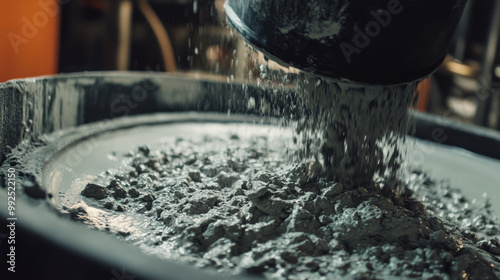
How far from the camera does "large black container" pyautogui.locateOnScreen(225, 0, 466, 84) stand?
966 mm

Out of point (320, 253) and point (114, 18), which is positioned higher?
point (114, 18)

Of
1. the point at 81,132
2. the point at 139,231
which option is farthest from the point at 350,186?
the point at 81,132

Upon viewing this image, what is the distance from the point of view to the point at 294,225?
1.04 metres

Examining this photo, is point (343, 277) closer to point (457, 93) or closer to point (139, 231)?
point (139, 231)

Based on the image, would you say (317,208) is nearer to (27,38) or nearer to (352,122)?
(352,122)

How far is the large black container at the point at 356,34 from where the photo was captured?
0.97 metres

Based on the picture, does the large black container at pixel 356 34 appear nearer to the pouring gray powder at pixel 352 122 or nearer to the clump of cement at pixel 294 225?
the pouring gray powder at pixel 352 122

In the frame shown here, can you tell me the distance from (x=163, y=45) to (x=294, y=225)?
10.5ft

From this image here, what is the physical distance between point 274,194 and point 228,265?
0.28 m

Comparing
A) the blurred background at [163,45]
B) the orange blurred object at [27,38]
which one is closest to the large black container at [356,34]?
the blurred background at [163,45]

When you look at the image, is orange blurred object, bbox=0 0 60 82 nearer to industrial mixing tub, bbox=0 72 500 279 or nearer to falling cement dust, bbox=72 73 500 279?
industrial mixing tub, bbox=0 72 500 279

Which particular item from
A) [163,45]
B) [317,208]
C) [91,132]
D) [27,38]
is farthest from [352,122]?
[163,45]

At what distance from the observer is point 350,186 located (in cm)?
126

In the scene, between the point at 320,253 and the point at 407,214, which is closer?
the point at 320,253
